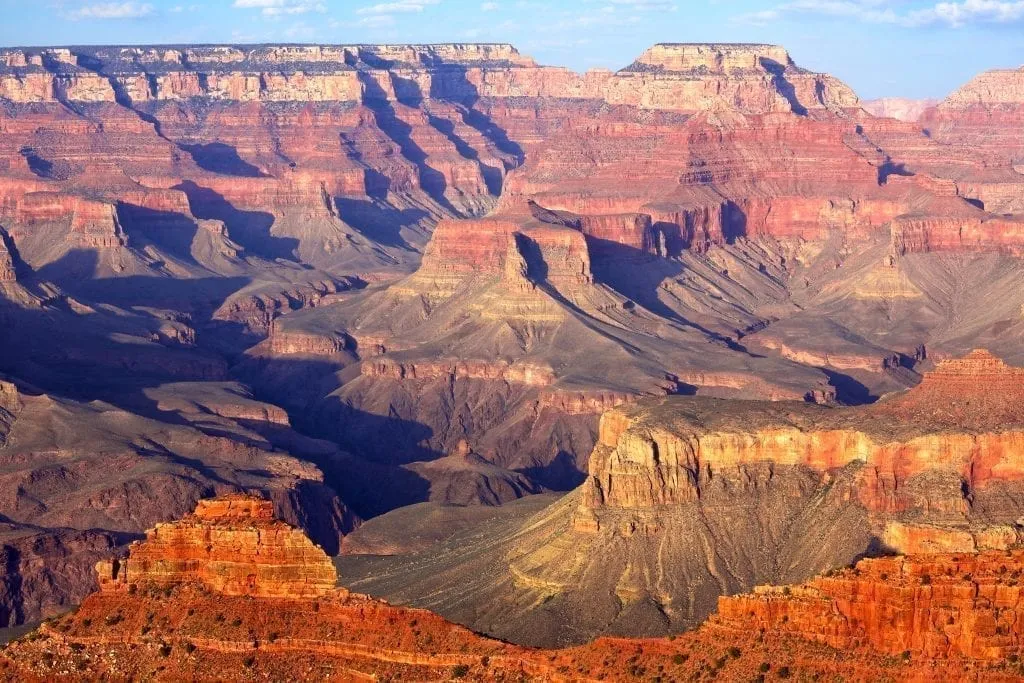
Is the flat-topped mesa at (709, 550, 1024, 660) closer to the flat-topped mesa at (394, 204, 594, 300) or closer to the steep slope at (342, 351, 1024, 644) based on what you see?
the steep slope at (342, 351, 1024, 644)

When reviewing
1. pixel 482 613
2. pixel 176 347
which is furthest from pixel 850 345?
pixel 482 613

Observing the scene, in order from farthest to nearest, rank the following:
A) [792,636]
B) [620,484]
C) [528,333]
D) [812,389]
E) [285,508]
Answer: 1. [528,333]
2. [812,389]
3. [285,508]
4. [620,484]
5. [792,636]

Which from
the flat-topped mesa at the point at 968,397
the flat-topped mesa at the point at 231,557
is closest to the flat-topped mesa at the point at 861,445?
the flat-topped mesa at the point at 968,397

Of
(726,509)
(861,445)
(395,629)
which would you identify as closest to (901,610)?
(395,629)

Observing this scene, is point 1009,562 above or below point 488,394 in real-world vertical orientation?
above

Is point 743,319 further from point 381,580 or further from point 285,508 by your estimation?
point 381,580

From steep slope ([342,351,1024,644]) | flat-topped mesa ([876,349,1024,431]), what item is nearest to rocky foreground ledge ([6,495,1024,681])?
steep slope ([342,351,1024,644])
